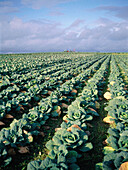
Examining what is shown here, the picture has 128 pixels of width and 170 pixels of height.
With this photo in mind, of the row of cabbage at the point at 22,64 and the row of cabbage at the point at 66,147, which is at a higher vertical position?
the row of cabbage at the point at 22,64

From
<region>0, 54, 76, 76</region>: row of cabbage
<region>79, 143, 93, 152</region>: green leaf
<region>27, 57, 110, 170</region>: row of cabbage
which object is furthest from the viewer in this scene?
<region>0, 54, 76, 76</region>: row of cabbage

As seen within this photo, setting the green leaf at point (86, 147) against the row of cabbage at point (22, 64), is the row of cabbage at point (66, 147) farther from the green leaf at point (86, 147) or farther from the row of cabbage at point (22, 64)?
the row of cabbage at point (22, 64)

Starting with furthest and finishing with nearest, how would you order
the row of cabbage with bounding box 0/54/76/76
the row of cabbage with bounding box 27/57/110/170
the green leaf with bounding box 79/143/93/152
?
the row of cabbage with bounding box 0/54/76/76 → the green leaf with bounding box 79/143/93/152 → the row of cabbage with bounding box 27/57/110/170

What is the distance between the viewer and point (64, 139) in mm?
2219

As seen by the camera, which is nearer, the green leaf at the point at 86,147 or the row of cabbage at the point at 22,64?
the green leaf at the point at 86,147

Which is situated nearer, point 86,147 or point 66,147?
point 66,147

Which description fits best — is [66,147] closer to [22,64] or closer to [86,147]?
[86,147]

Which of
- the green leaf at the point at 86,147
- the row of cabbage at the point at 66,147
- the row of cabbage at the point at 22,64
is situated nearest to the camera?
the row of cabbage at the point at 66,147

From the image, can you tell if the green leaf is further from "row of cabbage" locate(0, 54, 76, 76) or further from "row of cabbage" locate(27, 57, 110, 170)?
"row of cabbage" locate(0, 54, 76, 76)

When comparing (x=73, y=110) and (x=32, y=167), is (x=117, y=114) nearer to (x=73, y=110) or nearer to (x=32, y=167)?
(x=73, y=110)

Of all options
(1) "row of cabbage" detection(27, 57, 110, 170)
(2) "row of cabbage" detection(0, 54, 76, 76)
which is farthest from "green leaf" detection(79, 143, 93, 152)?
(2) "row of cabbage" detection(0, 54, 76, 76)

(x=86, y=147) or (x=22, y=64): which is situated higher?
(x=22, y=64)

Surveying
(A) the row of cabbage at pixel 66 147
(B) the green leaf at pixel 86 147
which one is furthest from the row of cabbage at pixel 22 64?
(B) the green leaf at pixel 86 147

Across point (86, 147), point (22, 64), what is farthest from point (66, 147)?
point (22, 64)
